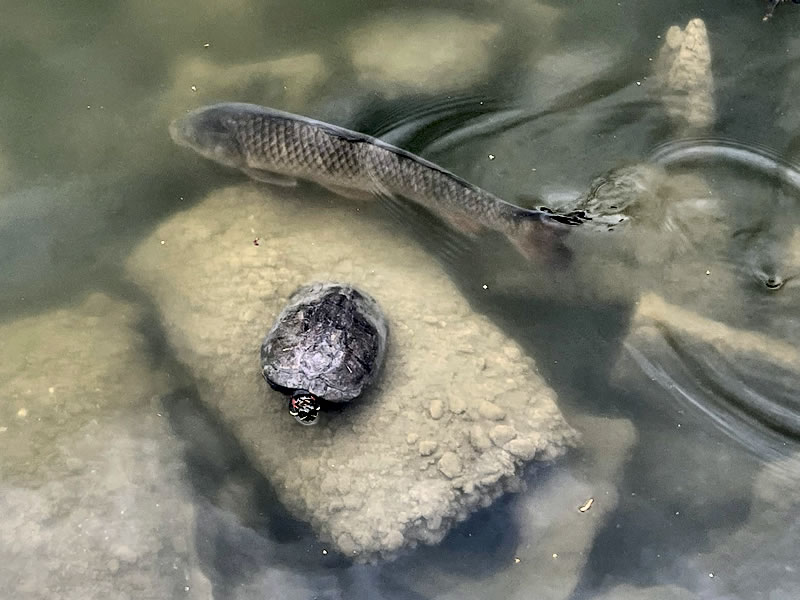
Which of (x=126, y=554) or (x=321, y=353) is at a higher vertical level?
(x=321, y=353)

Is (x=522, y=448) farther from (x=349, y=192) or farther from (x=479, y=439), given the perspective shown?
(x=349, y=192)

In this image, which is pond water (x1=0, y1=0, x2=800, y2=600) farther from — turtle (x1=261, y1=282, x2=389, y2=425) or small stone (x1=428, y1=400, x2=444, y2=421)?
turtle (x1=261, y1=282, x2=389, y2=425)

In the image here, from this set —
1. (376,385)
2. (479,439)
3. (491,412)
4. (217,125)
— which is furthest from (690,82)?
(217,125)

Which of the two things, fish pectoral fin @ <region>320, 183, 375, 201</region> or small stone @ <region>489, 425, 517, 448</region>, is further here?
fish pectoral fin @ <region>320, 183, 375, 201</region>

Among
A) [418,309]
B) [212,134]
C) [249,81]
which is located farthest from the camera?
[249,81]

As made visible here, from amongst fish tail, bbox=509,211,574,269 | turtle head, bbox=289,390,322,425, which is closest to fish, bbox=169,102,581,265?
fish tail, bbox=509,211,574,269

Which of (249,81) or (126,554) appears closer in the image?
(126,554)

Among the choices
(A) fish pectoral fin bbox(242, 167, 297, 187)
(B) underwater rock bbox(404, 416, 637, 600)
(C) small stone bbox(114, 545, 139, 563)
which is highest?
(A) fish pectoral fin bbox(242, 167, 297, 187)

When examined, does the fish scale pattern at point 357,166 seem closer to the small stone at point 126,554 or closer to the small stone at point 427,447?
the small stone at point 427,447
